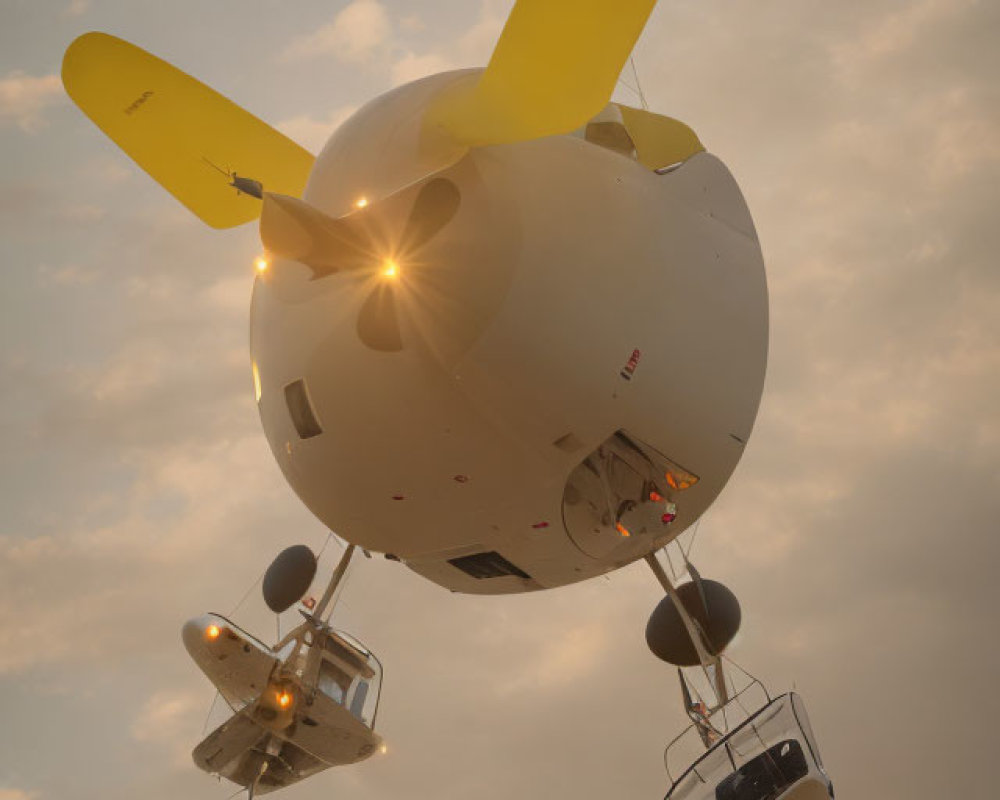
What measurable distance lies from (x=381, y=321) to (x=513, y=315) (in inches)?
46.2

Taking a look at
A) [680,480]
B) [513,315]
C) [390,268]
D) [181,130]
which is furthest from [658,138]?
[181,130]

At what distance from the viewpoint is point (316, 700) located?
15312 millimetres

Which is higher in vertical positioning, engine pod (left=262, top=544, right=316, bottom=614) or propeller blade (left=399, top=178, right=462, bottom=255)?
engine pod (left=262, top=544, right=316, bottom=614)

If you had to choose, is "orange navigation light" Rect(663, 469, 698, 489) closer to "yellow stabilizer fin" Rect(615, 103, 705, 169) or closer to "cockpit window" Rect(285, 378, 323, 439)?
"yellow stabilizer fin" Rect(615, 103, 705, 169)

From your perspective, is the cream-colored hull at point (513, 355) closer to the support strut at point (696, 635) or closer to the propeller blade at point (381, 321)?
the propeller blade at point (381, 321)

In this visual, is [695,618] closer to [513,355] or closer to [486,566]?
[486,566]

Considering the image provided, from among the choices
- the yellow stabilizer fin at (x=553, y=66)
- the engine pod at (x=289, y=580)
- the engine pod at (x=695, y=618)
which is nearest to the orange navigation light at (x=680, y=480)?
the engine pod at (x=695, y=618)

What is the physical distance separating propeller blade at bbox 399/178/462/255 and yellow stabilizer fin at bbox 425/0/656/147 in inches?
20.5

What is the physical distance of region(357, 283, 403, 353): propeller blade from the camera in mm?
11266

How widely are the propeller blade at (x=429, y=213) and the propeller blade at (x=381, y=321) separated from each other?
1.40 feet

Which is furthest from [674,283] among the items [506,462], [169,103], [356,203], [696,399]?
[169,103]

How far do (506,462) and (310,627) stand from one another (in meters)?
4.95

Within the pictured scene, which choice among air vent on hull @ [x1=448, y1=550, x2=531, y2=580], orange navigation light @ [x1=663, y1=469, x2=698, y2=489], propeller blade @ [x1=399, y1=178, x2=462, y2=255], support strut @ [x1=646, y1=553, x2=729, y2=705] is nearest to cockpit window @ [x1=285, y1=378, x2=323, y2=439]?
propeller blade @ [x1=399, y1=178, x2=462, y2=255]

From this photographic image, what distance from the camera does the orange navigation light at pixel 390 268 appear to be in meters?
11.1
